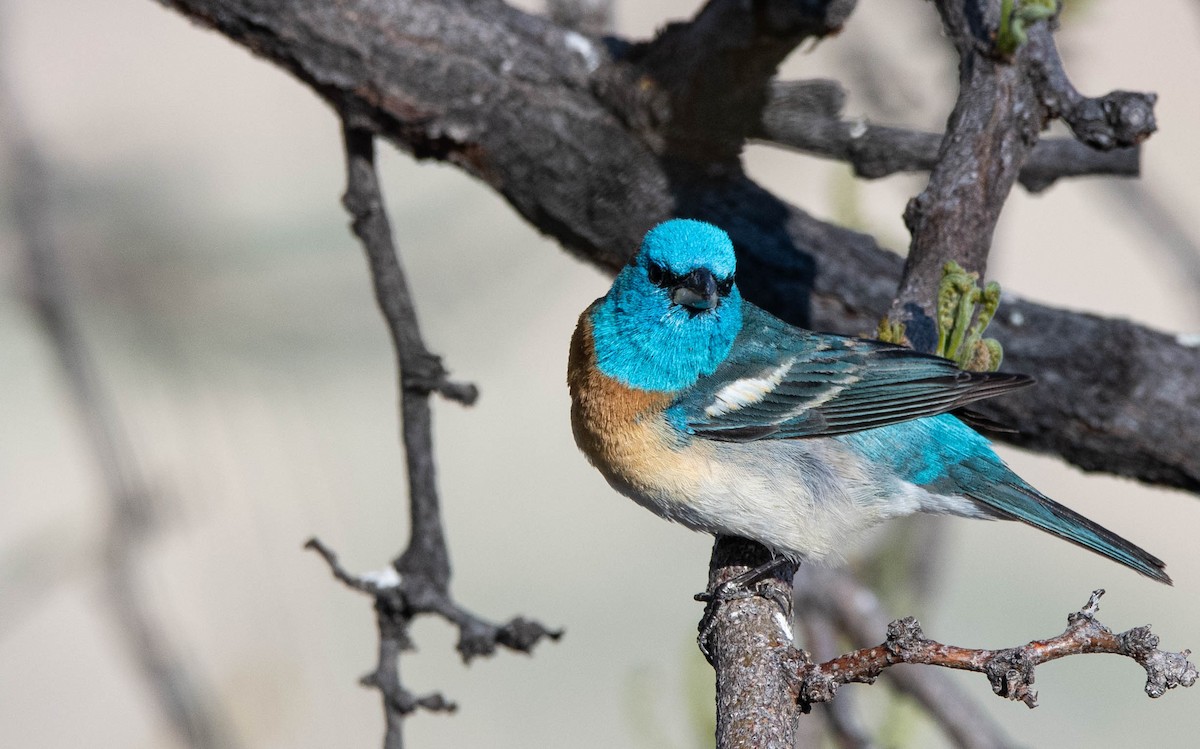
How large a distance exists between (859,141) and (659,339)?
0.91 meters

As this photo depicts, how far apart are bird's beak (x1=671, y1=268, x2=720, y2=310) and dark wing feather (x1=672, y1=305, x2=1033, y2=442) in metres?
0.23

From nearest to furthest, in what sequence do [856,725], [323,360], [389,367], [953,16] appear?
[953,16], [856,725], [323,360], [389,367]

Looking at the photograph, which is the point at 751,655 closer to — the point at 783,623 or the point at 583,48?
the point at 783,623

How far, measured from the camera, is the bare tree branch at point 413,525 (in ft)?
9.57

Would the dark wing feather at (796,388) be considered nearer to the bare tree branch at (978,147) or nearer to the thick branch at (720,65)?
the bare tree branch at (978,147)

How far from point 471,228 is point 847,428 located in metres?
3.76

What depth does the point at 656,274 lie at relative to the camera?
112 inches

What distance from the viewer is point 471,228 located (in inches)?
248

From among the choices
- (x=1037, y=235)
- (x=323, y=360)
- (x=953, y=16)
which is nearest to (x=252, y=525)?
(x=323, y=360)

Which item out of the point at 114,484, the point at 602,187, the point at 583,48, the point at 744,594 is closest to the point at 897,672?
the point at 744,594

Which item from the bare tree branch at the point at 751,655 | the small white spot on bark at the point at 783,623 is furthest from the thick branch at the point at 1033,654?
the small white spot on bark at the point at 783,623

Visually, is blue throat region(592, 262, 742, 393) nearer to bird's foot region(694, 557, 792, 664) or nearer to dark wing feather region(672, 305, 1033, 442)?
dark wing feather region(672, 305, 1033, 442)

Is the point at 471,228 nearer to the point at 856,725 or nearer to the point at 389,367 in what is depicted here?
the point at 389,367

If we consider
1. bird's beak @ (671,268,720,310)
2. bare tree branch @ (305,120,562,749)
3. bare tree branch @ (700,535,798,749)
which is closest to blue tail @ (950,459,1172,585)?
bare tree branch @ (700,535,798,749)
